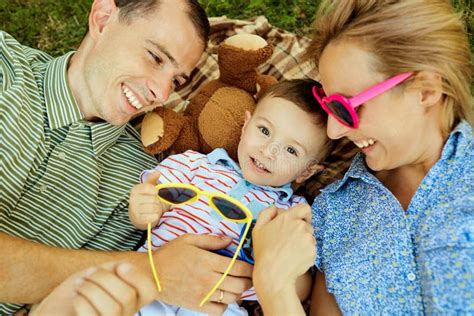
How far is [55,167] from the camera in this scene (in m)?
2.79

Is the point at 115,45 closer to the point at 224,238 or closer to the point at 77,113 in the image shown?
the point at 77,113

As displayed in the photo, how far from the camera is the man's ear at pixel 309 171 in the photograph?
2.83 metres

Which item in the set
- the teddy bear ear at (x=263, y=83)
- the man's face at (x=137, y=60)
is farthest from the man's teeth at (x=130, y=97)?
the teddy bear ear at (x=263, y=83)

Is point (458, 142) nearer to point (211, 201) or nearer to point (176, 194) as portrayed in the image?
point (211, 201)

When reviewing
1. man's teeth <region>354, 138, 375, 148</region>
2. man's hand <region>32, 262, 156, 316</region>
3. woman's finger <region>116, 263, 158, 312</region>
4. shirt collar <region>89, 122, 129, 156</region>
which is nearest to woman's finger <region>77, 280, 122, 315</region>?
man's hand <region>32, 262, 156, 316</region>

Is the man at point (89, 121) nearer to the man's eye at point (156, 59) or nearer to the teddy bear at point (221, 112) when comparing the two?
the man's eye at point (156, 59)

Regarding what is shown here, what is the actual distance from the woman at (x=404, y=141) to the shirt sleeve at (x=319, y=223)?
63 mm

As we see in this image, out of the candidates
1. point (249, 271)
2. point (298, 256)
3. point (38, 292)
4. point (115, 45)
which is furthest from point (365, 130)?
point (38, 292)

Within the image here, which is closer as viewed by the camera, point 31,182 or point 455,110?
point 455,110

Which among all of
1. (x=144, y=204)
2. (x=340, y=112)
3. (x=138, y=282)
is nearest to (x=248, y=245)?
(x=144, y=204)

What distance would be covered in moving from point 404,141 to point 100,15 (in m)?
1.87

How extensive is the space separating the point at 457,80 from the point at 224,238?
1342 mm

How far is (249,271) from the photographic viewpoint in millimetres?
2393

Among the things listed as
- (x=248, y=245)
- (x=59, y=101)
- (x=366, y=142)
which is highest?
(x=59, y=101)
